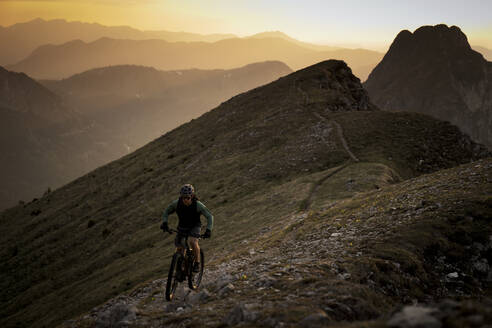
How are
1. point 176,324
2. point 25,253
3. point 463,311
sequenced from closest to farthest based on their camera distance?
point 463,311 → point 176,324 → point 25,253

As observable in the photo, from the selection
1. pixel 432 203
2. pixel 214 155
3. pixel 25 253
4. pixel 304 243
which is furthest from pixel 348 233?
pixel 25 253

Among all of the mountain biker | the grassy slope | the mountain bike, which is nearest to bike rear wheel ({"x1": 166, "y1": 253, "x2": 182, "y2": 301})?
the mountain bike

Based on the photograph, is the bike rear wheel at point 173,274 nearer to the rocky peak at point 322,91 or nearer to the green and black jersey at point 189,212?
the green and black jersey at point 189,212

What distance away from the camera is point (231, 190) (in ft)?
130

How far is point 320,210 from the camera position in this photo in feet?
74.3

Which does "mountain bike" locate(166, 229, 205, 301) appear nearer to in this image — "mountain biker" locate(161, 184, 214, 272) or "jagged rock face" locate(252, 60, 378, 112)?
"mountain biker" locate(161, 184, 214, 272)

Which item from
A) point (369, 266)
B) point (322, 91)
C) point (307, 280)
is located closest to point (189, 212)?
point (307, 280)

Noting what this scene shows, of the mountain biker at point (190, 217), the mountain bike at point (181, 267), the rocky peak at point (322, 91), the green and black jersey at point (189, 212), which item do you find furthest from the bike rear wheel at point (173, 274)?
the rocky peak at point (322, 91)

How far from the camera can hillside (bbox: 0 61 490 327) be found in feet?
82.8

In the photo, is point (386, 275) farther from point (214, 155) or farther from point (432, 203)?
point (214, 155)

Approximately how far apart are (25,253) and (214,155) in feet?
111

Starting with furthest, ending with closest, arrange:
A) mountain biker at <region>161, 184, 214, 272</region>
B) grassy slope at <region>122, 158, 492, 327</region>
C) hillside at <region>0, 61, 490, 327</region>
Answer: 1. hillside at <region>0, 61, 490, 327</region>
2. mountain biker at <region>161, 184, 214, 272</region>
3. grassy slope at <region>122, 158, 492, 327</region>

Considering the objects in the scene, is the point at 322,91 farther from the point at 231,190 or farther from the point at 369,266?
the point at 369,266

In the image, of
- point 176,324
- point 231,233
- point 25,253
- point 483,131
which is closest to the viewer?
point 176,324
